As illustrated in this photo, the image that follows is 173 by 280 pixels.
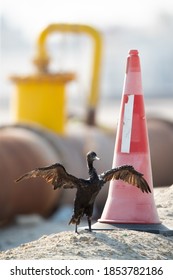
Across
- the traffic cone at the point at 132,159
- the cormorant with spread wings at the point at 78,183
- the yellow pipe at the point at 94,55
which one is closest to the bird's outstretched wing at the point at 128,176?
the cormorant with spread wings at the point at 78,183

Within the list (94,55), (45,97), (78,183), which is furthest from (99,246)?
(94,55)

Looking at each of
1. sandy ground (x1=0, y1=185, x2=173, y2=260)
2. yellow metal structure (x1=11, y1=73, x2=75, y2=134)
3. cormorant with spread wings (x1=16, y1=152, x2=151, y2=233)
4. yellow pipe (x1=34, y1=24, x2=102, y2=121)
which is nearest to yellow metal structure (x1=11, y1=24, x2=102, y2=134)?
yellow metal structure (x1=11, y1=73, x2=75, y2=134)

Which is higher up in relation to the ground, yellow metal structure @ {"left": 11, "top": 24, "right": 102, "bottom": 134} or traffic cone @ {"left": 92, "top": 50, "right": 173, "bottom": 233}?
yellow metal structure @ {"left": 11, "top": 24, "right": 102, "bottom": 134}

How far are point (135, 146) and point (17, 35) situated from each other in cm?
1676

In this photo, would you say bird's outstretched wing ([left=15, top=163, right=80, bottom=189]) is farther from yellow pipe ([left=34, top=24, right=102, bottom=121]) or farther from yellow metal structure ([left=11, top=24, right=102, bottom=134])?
yellow pipe ([left=34, top=24, right=102, bottom=121])

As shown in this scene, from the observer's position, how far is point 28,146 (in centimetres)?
1295

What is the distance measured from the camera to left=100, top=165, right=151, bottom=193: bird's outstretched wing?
6.30m

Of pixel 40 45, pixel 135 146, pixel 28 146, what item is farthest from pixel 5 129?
pixel 135 146

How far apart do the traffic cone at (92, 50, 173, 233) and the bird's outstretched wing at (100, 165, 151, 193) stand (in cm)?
20

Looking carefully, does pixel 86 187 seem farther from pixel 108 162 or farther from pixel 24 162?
pixel 108 162

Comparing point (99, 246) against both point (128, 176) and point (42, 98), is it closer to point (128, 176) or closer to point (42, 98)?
point (128, 176)

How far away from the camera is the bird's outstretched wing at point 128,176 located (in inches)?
248

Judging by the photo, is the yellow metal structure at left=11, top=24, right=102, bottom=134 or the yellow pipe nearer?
the yellow metal structure at left=11, top=24, right=102, bottom=134
